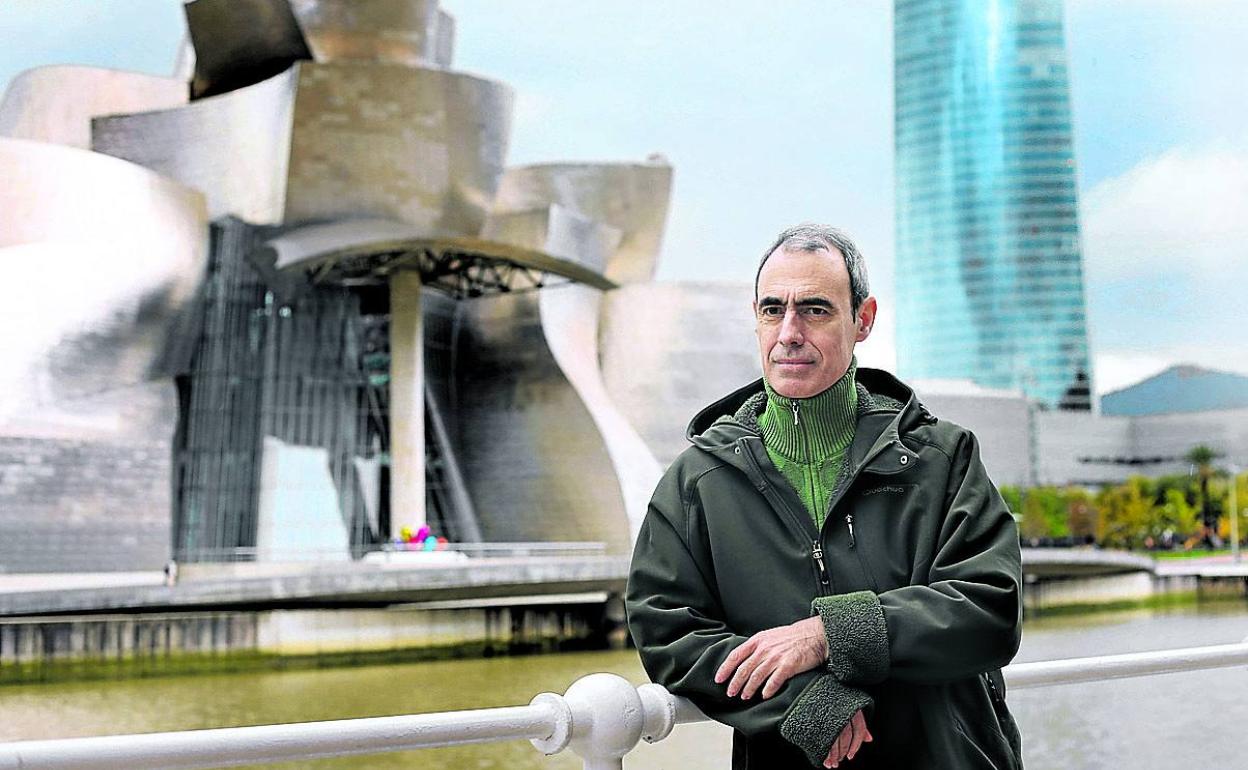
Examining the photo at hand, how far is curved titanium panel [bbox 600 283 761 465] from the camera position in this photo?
34.7m

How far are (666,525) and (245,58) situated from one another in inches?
1175

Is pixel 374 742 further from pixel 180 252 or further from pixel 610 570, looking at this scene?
pixel 180 252

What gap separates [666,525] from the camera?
226cm

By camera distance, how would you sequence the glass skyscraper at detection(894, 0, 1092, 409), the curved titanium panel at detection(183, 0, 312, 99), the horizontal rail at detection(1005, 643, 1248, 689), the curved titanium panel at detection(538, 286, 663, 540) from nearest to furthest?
the horizontal rail at detection(1005, 643, 1248, 689) → the curved titanium panel at detection(183, 0, 312, 99) → the curved titanium panel at detection(538, 286, 663, 540) → the glass skyscraper at detection(894, 0, 1092, 409)

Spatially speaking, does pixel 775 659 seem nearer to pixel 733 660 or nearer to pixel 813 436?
pixel 733 660

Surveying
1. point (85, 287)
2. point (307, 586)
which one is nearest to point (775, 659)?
point (307, 586)

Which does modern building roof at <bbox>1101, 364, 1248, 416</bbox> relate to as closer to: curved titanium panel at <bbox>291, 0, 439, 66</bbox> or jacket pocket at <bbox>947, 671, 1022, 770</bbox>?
curved titanium panel at <bbox>291, 0, 439, 66</bbox>

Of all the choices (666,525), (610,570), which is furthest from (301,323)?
(666,525)

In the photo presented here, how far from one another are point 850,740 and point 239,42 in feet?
97.6

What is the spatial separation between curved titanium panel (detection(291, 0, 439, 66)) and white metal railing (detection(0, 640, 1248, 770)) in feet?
83.3

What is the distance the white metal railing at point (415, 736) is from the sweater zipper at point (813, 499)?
32 cm

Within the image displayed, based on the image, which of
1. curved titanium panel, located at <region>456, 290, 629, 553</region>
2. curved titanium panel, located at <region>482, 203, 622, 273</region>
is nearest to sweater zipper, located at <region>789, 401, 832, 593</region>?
curved titanium panel, located at <region>482, 203, 622, 273</region>

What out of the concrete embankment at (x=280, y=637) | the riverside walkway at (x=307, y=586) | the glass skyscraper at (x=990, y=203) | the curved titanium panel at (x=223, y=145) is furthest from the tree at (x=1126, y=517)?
the curved titanium panel at (x=223, y=145)

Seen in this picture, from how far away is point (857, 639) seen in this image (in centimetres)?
202
